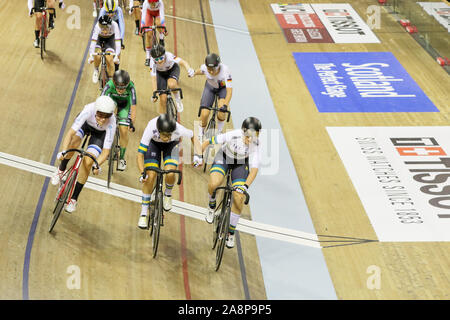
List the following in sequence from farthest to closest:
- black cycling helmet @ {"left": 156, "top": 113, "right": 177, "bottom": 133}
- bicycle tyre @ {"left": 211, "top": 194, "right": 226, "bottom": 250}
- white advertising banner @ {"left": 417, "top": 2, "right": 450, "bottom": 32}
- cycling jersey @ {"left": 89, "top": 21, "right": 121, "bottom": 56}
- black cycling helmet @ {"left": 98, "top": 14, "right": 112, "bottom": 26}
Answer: white advertising banner @ {"left": 417, "top": 2, "right": 450, "bottom": 32}
cycling jersey @ {"left": 89, "top": 21, "right": 121, "bottom": 56}
black cycling helmet @ {"left": 98, "top": 14, "right": 112, "bottom": 26}
bicycle tyre @ {"left": 211, "top": 194, "right": 226, "bottom": 250}
black cycling helmet @ {"left": 156, "top": 113, "right": 177, "bottom": 133}

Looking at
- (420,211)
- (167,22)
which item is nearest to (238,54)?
(167,22)

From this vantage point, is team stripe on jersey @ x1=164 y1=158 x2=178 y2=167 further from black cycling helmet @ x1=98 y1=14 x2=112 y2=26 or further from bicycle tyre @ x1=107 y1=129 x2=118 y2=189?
black cycling helmet @ x1=98 y1=14 x2=112 y2=26

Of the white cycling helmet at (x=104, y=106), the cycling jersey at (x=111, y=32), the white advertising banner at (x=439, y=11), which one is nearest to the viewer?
the white cycling helmet at (x=104, y=106)

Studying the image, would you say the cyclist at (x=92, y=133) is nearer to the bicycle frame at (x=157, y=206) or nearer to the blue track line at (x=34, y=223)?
the blue track line at (x=34, y=223)

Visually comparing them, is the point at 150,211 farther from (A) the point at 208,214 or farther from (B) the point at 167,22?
(B) the point at 167,22

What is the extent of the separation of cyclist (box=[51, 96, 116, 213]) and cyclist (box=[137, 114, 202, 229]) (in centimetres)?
44

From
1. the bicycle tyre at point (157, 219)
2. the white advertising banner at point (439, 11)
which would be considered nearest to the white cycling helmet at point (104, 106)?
Result: the bicycle tyre at point (157, 219)

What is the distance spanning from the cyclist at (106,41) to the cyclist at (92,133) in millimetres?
2188

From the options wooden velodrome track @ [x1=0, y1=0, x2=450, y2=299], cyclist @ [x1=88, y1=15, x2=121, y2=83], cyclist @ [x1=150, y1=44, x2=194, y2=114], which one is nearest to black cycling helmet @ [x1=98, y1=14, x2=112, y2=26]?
cyclist @ [x1=88, y1=15, x2=121, y2=83]

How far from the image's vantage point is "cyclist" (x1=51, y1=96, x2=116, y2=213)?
598 centimetres

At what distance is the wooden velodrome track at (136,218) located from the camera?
5883mm

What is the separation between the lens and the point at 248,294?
5.86 metres

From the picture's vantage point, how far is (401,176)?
26.1ft

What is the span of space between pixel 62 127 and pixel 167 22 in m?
5.32
